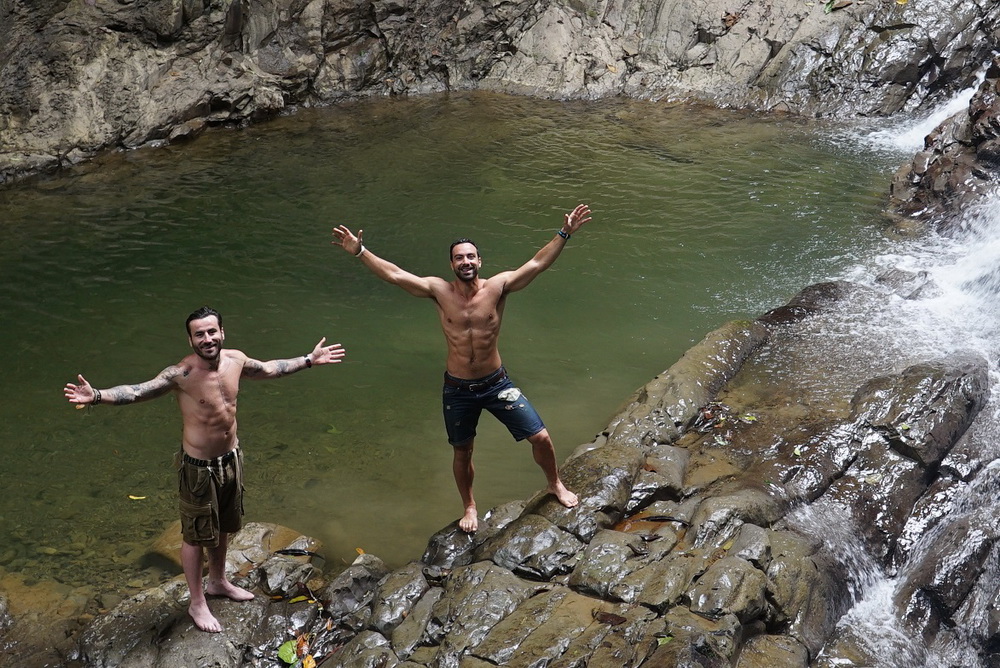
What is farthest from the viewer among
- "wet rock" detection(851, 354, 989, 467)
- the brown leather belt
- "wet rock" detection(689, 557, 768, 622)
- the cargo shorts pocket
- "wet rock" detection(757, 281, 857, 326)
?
"wet rock" detection(757, 281, 857, 326)

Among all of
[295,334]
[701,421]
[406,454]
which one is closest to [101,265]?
[295,334]

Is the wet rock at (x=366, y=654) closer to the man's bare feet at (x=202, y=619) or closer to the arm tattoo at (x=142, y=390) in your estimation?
the man's bare feet at (x=202, y=619)

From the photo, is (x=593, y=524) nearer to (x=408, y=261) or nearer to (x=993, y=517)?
(x=993, y=517)

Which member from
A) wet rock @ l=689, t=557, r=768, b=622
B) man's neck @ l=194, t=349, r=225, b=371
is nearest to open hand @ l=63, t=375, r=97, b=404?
man's neck @ l=194, t=349, r=225, b=371

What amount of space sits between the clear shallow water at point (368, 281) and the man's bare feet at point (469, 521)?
51 centimetres

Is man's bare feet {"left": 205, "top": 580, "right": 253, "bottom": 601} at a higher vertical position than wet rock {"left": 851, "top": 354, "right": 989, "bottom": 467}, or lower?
lower

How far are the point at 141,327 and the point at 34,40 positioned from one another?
7.33 m

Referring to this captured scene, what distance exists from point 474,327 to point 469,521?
1.31 metres

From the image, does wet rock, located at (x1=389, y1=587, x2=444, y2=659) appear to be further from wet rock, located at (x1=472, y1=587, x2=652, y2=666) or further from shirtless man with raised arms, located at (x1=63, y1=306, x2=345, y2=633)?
shirtless man with raised arms, located at (x1=63, y1=306, x2=345, y2=633)

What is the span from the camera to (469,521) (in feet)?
18.5

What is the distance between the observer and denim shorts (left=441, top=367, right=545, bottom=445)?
5.29 metres

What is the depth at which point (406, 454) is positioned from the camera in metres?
6.92

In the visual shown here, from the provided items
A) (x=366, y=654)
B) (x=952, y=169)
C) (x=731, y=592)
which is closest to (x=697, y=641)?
(x=731, y=592)

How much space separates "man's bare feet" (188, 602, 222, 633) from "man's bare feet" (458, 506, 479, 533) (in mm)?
1555
